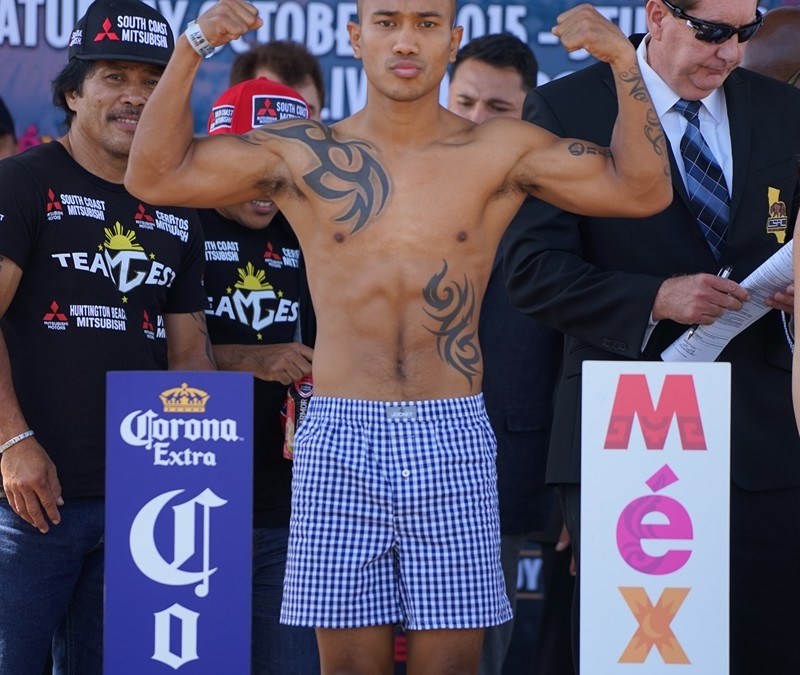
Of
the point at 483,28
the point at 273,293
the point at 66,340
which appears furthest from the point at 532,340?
the point at 66,340

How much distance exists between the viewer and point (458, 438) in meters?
2.82

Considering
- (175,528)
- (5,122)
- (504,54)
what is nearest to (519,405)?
(504,54)

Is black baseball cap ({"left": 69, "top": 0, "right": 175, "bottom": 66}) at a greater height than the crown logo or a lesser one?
greater

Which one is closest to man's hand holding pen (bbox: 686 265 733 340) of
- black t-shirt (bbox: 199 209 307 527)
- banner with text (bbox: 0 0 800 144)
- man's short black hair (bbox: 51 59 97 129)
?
black t-shirt (bbox: 199 209 307 527)

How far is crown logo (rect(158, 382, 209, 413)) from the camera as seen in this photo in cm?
266

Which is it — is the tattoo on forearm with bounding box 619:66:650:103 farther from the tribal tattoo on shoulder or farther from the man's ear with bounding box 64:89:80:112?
the man's ear with bounding box 64:89:80:112

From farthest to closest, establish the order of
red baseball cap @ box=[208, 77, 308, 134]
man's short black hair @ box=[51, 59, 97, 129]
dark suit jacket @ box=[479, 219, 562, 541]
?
1. dark suit jacket @ box=[479, 219, 562, 541]
2. red baseball cap @ box=[208, 77, 308, 134]
3. man's short black hair @ box=[51, 59, 97, 129]

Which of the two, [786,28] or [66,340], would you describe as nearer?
[66,340]

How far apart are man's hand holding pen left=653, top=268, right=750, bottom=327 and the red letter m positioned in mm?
389

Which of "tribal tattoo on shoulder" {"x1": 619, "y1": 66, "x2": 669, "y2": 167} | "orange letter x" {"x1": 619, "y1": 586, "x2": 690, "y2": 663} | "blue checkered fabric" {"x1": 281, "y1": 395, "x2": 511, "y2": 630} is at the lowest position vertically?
"orange letter x" {"x1": 619, "y1": 586, "x2": 690, "y2": 663}

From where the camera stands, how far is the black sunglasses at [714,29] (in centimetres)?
324

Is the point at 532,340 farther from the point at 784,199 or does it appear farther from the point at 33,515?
the point at 33,515

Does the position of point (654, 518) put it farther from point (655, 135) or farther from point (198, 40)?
point (198, 40)

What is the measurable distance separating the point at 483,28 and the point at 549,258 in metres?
1.73
